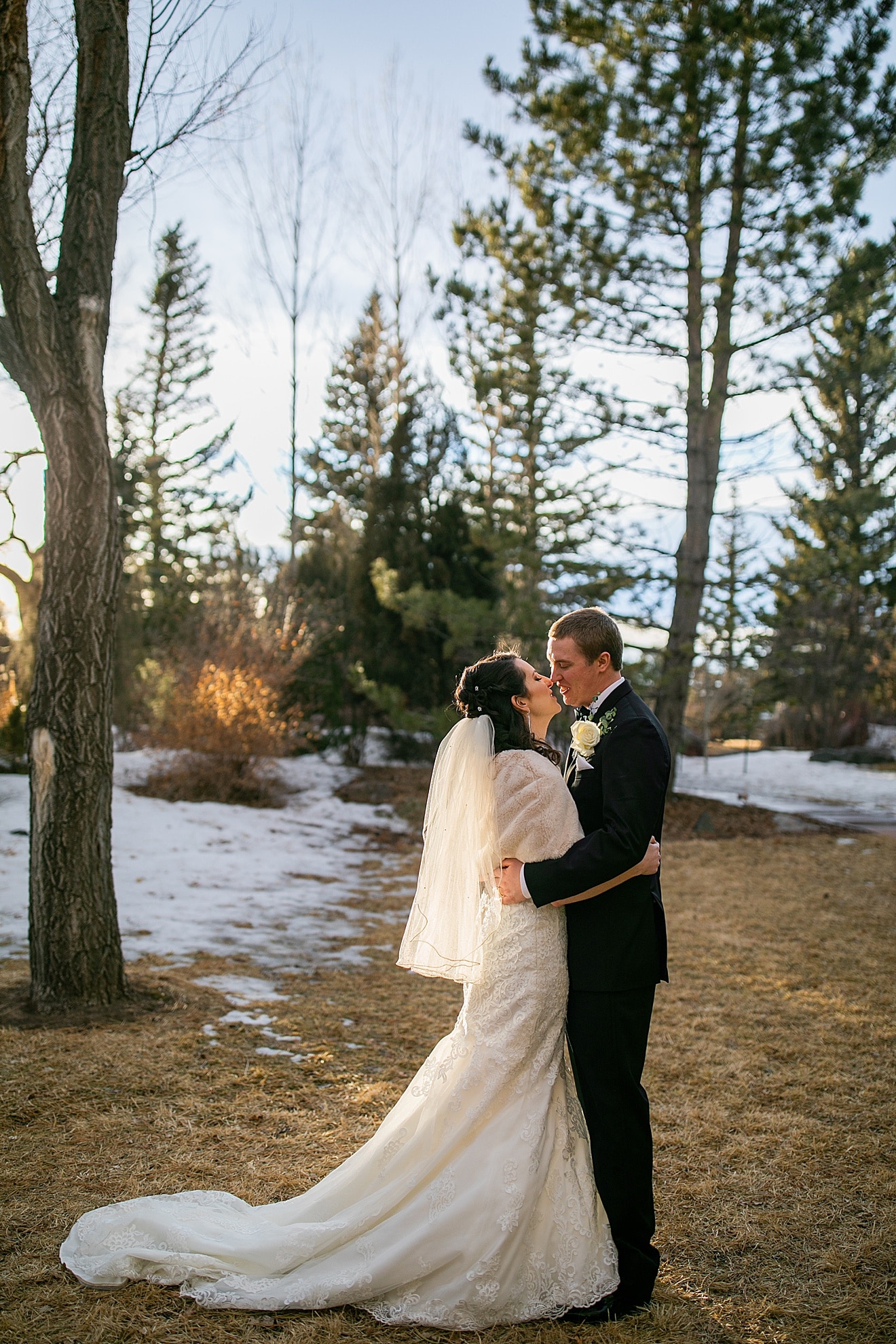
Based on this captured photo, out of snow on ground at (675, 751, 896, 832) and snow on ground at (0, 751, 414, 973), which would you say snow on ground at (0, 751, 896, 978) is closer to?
snow on ground at (0, 751, 414, 973)

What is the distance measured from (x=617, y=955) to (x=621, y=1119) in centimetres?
43

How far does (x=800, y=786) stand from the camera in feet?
63.9

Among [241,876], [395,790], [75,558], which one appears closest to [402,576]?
[395,790]

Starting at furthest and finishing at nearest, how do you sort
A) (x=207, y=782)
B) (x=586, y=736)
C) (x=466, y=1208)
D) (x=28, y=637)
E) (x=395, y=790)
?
(x=395, y=790) → (x=28, y=637) → (x=207, y=782) → (x=586, y=736) → (x=466, y=1208)

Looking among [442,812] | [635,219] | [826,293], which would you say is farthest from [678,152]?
[442,812]

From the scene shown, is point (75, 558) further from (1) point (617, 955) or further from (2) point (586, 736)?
(1) point (617, 955)

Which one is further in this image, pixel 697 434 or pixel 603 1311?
pixel 697 434

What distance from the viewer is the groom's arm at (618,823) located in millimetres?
2492

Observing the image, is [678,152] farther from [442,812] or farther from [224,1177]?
[224,1177]

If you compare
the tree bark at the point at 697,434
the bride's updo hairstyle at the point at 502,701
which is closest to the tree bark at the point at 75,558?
the bride's updo hairstyle at the point at 502,701

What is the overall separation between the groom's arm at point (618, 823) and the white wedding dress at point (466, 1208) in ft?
0.31

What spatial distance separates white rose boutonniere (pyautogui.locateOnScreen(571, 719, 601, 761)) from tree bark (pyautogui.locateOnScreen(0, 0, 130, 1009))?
2.87m

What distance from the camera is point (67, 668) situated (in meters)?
4.66

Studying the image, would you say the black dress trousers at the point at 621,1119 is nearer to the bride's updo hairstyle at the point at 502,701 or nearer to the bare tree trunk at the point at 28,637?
the bride's updo hairstyle at the point at 502,701
